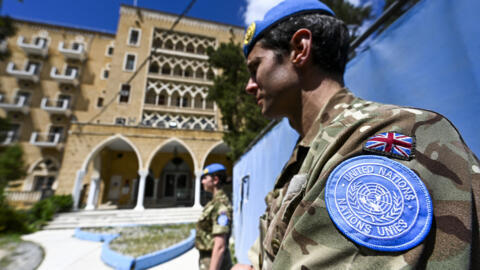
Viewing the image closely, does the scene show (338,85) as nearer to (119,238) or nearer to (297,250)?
(297,250)

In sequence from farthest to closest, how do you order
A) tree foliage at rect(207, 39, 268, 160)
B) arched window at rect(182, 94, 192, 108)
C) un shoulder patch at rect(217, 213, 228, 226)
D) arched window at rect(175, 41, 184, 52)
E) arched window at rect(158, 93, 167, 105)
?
arched window at rect(175, 41, 184, 52), arched window at rect(182, 94, 192, 108), arched window at rect(158, 93, 167, 105), tree foliage at rect(207, 39, 268, 160), un shoulder patch at rect(217, 213, 228, 226)

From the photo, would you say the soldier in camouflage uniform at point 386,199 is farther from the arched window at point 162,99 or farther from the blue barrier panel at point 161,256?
the arched window at point 162,99

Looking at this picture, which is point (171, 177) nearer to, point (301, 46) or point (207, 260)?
point (207, 260)

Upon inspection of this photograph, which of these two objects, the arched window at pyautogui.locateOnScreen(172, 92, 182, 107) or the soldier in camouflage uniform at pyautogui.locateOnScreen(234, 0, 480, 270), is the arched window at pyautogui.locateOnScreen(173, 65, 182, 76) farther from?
the soldier in camouflage uniform at pyautogui.locateOnScreen(234, 0, 480, 270)

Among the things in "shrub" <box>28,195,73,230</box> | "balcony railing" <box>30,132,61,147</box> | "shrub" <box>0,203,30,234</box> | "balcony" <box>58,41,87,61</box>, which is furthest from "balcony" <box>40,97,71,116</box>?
"shrub" <box>0,203,30,234</box>

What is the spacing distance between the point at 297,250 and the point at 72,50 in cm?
2456

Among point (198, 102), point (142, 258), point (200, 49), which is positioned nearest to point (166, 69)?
point (200, 49)

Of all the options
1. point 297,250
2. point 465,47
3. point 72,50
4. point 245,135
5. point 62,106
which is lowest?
point 297,250

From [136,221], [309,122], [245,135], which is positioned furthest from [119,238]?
[309,122]

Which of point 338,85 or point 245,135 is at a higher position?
point 245,135

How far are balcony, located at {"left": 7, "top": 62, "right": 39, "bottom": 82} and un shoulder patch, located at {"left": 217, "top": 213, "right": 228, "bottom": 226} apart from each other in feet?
77.9

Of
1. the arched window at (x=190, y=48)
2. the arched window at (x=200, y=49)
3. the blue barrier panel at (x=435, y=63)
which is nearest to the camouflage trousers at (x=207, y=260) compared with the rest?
the blue barrier panel at (x=435, y=63)

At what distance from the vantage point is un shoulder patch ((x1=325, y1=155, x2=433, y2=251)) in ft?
1.13

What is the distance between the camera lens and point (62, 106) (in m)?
17.7
